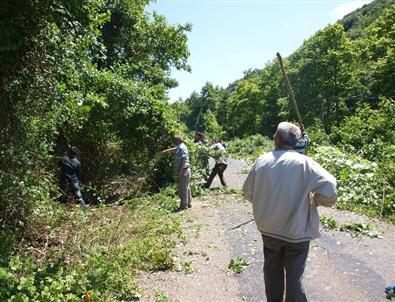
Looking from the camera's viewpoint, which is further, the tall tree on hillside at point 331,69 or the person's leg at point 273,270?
the tall tree on hillside at point 331,69

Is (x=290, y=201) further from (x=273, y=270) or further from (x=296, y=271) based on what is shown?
(x=273, y=270)

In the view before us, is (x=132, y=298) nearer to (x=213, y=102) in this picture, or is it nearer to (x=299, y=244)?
(x=299, y=244)

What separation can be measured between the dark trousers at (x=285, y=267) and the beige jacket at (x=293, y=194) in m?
0.11

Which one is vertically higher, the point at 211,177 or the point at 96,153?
the point at 96,153

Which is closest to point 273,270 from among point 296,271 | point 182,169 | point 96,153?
point 296,271

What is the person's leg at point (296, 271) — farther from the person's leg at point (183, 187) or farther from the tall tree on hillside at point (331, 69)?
the tall tree on hillside at point (331, 69)

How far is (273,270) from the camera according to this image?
4332 millimetres

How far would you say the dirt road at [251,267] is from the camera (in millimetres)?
5688

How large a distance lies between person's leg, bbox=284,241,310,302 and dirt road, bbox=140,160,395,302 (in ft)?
4.92

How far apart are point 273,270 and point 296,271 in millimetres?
319

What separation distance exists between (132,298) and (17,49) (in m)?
3.67

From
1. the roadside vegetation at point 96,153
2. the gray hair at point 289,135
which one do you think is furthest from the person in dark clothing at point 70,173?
the gray hair at point 289,135

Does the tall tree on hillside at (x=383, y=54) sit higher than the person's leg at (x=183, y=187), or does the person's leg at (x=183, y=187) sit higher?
the tall tree on hillside at (x=383, y=54)

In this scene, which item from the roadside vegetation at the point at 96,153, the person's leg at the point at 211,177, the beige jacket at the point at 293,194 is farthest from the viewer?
the person's leg at the point at 211,177
